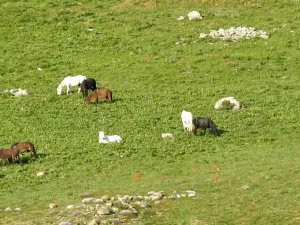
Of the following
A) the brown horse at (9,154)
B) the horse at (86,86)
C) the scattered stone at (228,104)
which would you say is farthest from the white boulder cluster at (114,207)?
the horse at (86,86)

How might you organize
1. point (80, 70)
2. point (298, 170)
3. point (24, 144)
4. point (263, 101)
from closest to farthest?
point (298, 170) < point (24, 144) < point (263, 101) < point (80, 70)

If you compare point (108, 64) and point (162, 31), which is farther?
point (162, 31)

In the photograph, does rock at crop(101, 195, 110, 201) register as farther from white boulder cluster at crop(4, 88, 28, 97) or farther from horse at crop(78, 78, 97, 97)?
white boulder cluster at crop(4, 88, 28, 97)

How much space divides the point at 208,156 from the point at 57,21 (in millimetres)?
31719

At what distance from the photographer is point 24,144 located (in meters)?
Result: 31.4

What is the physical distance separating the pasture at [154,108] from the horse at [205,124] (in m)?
0.32

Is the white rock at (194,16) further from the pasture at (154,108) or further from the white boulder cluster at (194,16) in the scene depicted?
the pasture at (154,108)

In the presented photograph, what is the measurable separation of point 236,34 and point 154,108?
52.3 ft

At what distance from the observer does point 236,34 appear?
5369cm

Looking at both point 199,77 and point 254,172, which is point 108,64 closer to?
point 199,77

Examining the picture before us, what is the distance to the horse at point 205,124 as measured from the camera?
3412 cm

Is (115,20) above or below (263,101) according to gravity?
above

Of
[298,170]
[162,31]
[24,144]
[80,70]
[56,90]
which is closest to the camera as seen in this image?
[298,170]

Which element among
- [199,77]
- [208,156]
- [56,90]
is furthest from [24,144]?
[199,77]
